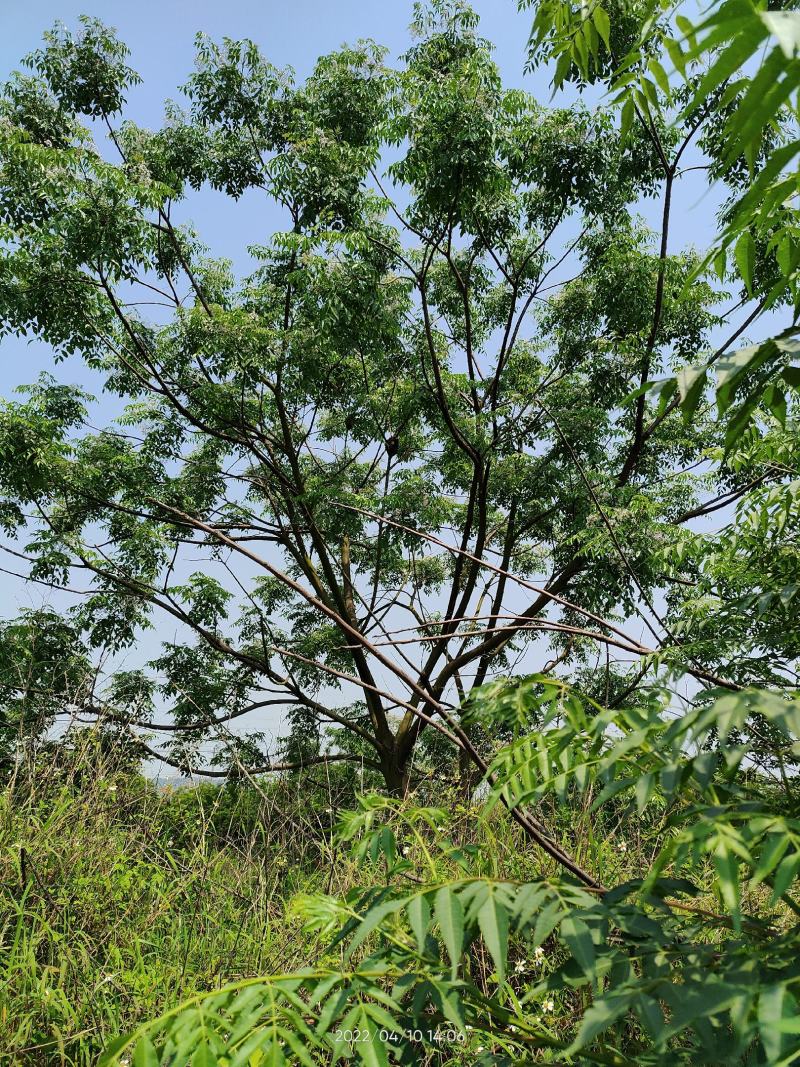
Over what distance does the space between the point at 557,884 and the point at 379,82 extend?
867cm

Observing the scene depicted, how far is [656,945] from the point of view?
940 mm

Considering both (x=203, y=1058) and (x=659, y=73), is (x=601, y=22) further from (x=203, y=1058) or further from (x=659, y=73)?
(x=203, y=1058)

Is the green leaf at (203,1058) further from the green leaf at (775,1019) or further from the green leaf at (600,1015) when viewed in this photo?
the green leaf at (775,1019)

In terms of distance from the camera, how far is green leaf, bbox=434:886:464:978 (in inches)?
35.9

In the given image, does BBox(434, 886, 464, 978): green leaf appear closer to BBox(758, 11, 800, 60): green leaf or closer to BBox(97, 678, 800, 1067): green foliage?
BBox(97, 678, 800, 1067): green foliage

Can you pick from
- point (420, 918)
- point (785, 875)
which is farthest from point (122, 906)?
point (785, 875)

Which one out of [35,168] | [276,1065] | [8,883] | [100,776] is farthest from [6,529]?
[276,1065]

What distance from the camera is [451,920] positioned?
3.07 feet

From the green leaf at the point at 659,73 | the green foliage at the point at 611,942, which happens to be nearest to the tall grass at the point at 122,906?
the green foliage at the point at 611,942

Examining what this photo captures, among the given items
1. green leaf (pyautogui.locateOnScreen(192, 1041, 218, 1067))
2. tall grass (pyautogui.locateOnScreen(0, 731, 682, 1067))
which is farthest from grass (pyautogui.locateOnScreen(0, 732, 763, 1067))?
green leaf (pyautogui.locateOnScreen(192, 1041, 218, 1067))

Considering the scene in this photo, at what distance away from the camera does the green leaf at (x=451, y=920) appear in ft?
3.00

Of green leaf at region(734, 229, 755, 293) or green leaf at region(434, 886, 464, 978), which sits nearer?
green leaf at region(434, 886, 464, 978)

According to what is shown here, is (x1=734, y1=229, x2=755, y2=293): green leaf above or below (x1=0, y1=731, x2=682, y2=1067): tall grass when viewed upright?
above

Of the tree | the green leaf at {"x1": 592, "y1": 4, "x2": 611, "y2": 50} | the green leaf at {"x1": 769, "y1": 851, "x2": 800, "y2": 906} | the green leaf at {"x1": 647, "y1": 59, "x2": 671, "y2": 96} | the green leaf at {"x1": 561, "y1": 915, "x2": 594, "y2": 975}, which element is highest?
the tree
